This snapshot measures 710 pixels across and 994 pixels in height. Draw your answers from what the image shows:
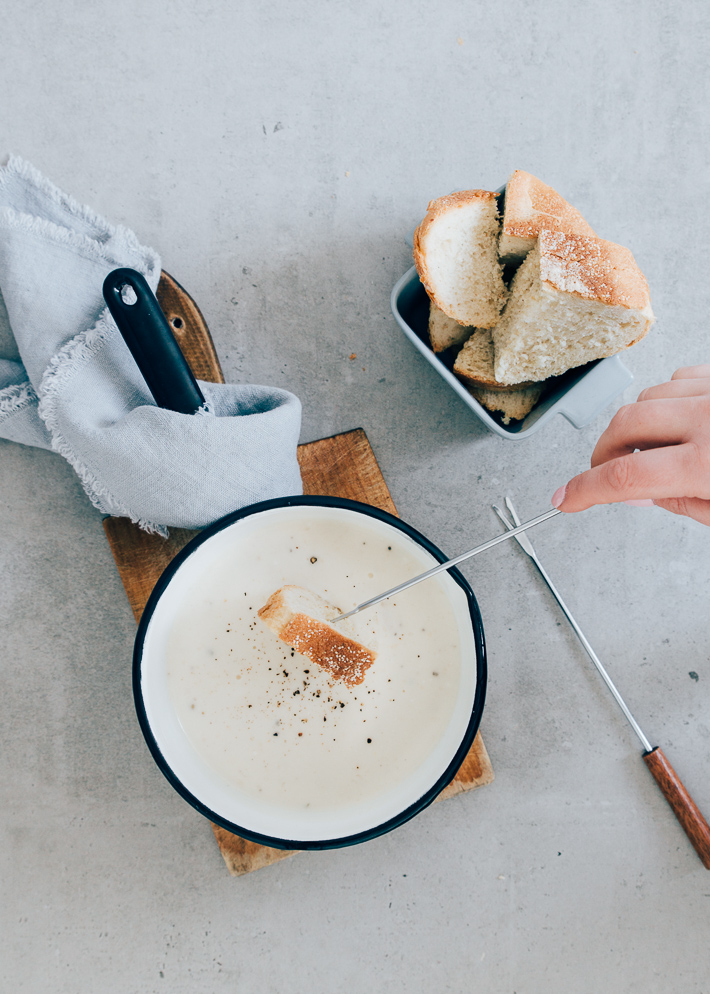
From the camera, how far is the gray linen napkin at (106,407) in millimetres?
708

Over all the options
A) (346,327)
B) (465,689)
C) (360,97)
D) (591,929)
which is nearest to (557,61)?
(360,97)

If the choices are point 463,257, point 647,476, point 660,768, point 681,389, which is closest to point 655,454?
point 647,476

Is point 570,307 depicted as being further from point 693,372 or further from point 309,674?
point 309,674

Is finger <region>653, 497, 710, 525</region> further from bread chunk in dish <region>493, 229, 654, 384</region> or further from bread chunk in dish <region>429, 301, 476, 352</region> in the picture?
bread chunk in dish <region>429, 301, 476, 352</region>

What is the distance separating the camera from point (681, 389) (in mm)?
662

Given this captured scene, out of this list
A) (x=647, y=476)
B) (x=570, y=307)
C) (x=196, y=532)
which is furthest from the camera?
(x=196, y=532)

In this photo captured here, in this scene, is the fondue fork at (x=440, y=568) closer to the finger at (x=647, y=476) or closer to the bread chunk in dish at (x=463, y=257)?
the finger at (x=647, y=476)

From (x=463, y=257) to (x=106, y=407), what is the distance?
502 mm

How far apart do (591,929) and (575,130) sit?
1.24 meters

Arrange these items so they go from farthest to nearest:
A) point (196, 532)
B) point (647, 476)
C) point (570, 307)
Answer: point (196, 532), point (570, 307), point (647, 476)

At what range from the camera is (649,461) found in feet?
1.89

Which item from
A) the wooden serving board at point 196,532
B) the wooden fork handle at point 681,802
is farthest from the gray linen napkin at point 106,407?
the wooden fork handle at point 681,802

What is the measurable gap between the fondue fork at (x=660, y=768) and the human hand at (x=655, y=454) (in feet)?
0.78

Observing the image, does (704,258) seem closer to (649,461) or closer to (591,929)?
(649,461)
